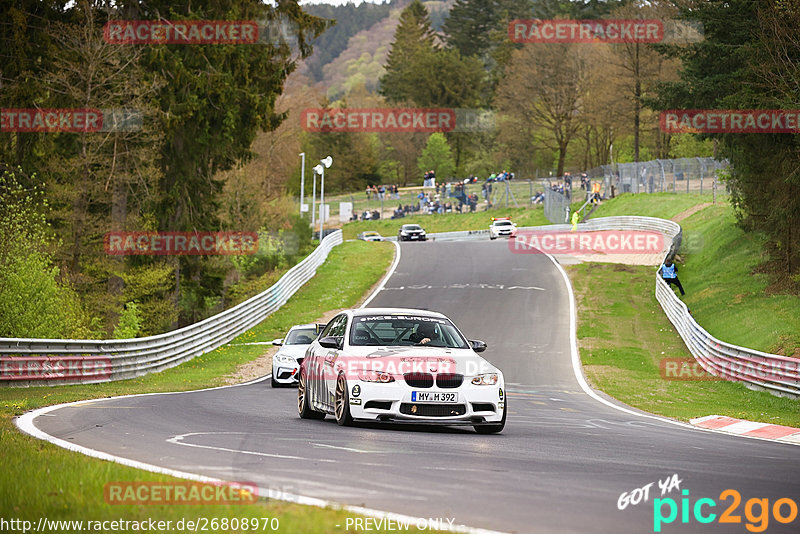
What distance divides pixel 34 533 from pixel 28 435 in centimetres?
537

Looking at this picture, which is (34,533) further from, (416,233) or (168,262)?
(416,233)

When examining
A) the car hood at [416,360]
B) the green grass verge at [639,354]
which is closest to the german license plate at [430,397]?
the car hood at [416,360]

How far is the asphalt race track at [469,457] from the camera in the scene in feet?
23.1

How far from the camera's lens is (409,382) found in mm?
12266

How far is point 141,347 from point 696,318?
66.1ft

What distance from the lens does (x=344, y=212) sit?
344 ft

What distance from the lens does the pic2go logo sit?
6.76m
